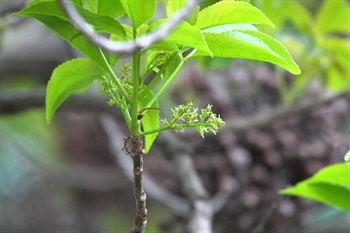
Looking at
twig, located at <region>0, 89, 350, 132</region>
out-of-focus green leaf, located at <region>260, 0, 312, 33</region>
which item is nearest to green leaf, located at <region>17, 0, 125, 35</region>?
out-of-focus green leaf, located at <region>260, 0, 312, 33</region>

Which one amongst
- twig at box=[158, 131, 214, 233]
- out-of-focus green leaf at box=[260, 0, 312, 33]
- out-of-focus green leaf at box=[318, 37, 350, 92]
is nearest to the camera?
twig at box=[158, 131, 214, 233]

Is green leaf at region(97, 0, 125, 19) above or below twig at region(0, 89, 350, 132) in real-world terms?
above

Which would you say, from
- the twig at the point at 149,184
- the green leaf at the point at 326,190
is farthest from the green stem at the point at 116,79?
the twig at the point at 149,184

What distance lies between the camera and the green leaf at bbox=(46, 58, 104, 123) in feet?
1.64

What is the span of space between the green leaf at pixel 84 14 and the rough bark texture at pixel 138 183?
3.5 inches

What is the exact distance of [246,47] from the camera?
45cm

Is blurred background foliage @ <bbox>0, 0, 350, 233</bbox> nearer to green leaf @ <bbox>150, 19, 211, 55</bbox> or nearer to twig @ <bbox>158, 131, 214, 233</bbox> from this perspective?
twig @ <bbox>158, 131, 214, 233</bbox>

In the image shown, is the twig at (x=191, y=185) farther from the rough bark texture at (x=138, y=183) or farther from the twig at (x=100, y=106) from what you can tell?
the rough bark texture at (x=138, y=183)

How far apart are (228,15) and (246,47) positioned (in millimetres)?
31

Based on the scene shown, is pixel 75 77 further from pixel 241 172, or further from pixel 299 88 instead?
pixel 299 88

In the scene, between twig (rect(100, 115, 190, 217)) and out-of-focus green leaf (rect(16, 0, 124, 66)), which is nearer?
out-of-focus green leaf (rect(16, 0, 124, 66))

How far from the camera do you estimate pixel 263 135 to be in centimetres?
116

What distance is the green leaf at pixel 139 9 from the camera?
0.42m

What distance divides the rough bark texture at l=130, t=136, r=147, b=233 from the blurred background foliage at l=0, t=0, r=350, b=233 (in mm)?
355
